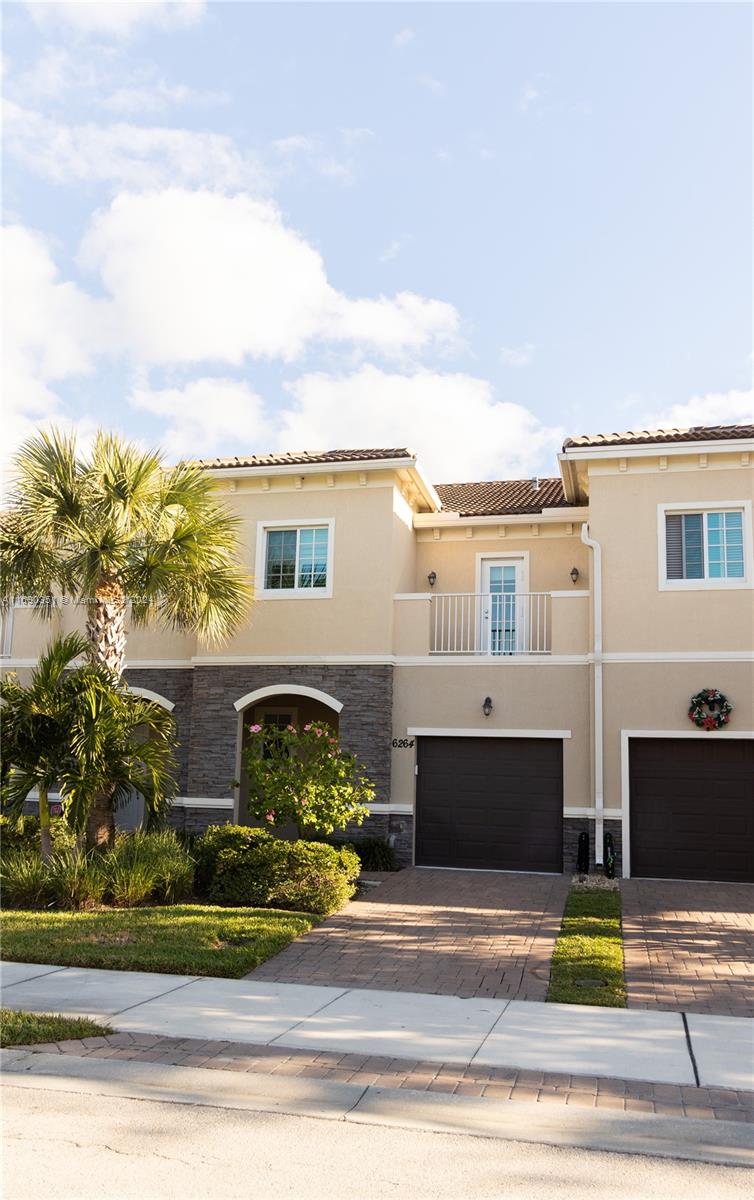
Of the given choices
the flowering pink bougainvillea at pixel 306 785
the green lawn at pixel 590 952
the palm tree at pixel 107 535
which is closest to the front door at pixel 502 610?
the flowering pink bougainvillea at pixel 306 785


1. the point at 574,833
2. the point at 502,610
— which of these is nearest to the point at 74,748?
the point at 574,833

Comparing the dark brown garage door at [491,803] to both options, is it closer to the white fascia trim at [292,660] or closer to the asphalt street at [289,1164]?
the white fascia trim at [292,660]

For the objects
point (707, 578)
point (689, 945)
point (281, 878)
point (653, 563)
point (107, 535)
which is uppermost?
point (653, 563)

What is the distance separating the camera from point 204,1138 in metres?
5.10

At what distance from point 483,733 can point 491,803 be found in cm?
125

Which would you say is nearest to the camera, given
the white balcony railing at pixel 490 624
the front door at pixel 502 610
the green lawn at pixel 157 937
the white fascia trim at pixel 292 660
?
the green lawn at pixel 157 937

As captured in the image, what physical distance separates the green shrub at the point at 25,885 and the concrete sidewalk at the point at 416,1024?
318 centimetres

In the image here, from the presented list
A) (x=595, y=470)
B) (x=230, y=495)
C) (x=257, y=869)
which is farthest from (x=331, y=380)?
(x=257, y=869)

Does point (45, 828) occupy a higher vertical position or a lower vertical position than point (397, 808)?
lower

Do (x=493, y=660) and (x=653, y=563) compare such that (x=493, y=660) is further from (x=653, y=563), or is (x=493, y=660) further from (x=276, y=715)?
(x=276, y=715)

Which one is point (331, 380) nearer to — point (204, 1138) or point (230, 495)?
point (230, 495)

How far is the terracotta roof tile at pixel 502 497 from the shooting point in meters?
19.2

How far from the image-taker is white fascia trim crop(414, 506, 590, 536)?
1830 centimetres

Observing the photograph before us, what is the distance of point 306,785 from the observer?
1374cm
